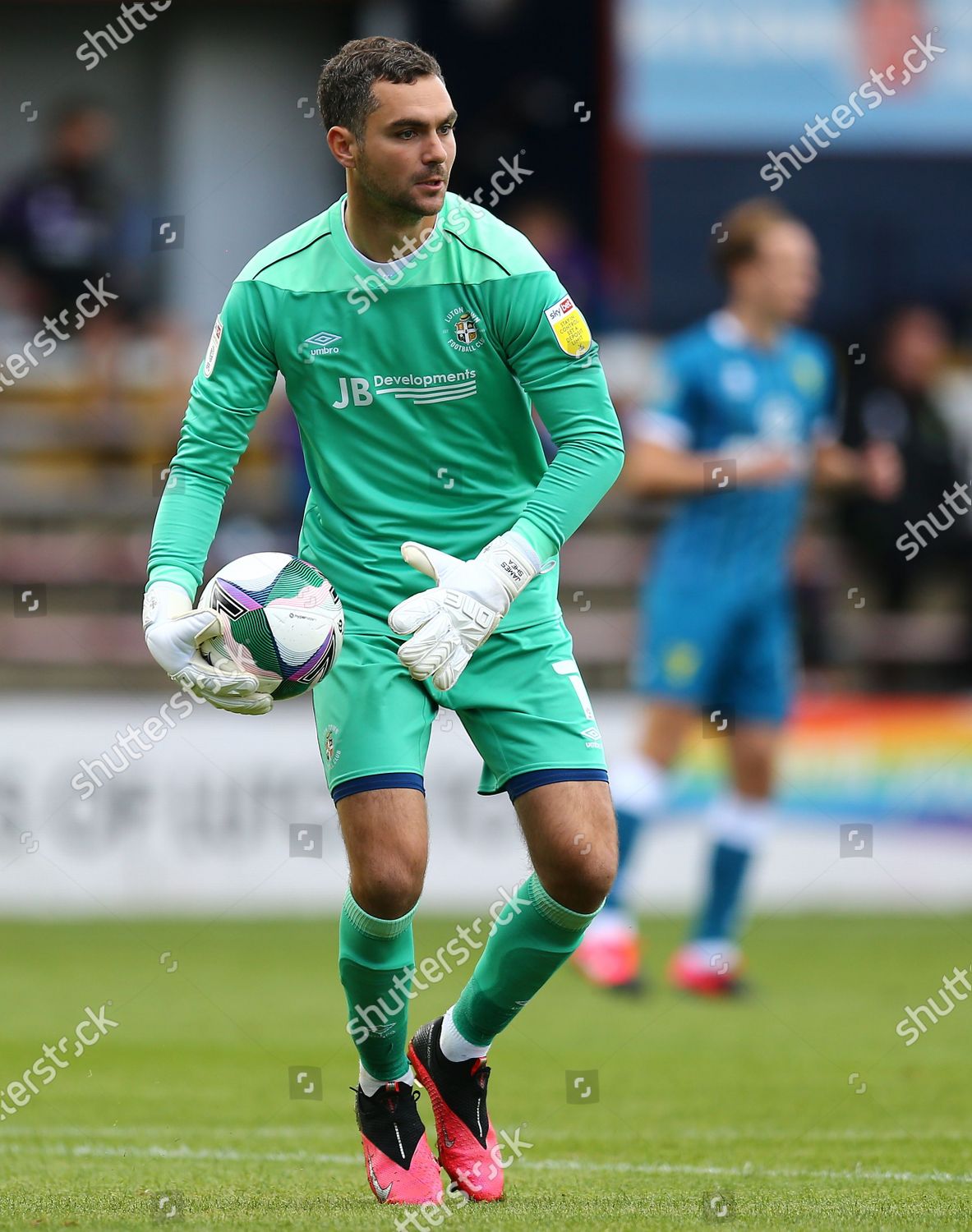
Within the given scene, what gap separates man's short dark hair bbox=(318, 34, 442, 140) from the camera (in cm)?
460

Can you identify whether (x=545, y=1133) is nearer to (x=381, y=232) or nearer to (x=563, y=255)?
(x=381, y=232)

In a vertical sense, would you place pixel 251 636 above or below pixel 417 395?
below

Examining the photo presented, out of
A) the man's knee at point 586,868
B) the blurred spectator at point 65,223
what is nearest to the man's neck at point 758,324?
the man's knee at point 586,868

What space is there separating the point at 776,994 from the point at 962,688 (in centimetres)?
531

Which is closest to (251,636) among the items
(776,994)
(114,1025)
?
(114,1025)

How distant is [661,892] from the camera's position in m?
12.1

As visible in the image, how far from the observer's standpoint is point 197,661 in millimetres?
4516

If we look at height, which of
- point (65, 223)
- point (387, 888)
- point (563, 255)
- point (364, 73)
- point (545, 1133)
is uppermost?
point (364, 73)

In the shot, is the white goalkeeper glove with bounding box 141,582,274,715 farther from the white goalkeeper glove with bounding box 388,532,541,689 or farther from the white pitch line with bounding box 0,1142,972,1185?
the white pitch line with bounding box 0,1142,972,1185

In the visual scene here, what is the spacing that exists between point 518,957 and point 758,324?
4765mm

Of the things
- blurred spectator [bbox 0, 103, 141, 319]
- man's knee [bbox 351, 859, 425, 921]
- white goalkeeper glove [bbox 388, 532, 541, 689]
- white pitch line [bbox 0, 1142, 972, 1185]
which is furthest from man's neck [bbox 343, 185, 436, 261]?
blurred spectator [bbox 0, 103, 141, 319]

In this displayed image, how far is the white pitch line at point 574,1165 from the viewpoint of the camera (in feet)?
16.5

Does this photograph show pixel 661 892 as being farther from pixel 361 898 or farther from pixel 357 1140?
pixel 361 898

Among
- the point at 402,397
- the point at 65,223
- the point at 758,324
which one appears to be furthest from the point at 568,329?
the point at 65,223
